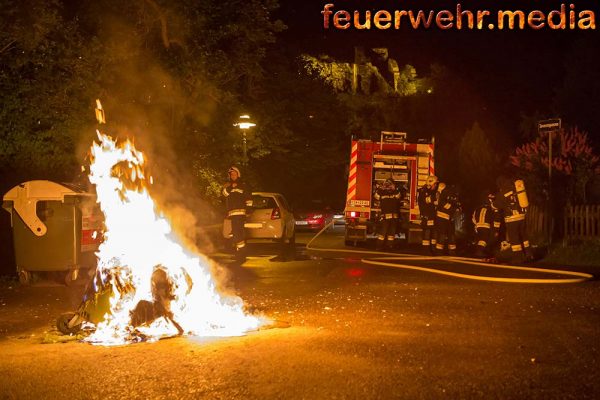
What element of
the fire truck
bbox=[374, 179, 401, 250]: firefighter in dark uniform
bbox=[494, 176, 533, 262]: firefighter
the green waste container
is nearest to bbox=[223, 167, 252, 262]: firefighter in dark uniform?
the green waste container

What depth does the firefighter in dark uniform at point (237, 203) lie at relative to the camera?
1484cm

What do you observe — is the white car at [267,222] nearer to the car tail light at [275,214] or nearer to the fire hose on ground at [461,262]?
the car tail light at [275,214]

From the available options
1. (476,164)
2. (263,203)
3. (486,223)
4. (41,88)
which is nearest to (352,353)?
(486,223)

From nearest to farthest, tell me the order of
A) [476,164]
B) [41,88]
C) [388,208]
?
[41,88] → [388,208] → [476,164]

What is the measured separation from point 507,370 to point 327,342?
187 cm

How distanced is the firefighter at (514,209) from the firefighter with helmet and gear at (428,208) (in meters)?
2.64

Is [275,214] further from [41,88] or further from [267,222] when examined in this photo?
[41,88]

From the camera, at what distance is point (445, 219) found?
16031 mm

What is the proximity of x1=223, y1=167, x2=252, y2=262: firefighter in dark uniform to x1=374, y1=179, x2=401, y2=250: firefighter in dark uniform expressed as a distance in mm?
4175

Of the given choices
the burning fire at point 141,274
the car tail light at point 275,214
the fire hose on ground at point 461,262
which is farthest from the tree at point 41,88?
the fire hose on ground at point 461,262

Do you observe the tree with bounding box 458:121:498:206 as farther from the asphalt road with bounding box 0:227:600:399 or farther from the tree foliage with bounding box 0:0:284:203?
the asphalt road with bounding box 0:227:600:399

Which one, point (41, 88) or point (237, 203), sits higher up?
point (41, 88)

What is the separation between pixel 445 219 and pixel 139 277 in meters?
9.48

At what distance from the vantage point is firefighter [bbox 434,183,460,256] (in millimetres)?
16094
